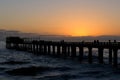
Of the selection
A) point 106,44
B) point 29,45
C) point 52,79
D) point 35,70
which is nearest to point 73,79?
point 52,79

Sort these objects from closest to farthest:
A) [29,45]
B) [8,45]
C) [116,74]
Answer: [116,74]
[29,45]
[8,45]

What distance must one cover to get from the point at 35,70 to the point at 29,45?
6760 cm

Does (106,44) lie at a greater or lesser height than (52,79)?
greater

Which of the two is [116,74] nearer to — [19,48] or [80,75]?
[80,75]

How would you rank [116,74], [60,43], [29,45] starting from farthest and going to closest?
[29,45]
[60,43]
[116,74]

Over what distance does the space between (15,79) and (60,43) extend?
4415 centimetres

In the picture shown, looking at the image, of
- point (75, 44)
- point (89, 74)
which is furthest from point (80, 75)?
point (75, 44)

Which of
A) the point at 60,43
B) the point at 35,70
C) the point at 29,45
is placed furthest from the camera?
the point at 29,45

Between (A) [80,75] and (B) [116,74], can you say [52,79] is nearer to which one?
(A) [80,75]

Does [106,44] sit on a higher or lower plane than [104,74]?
higher

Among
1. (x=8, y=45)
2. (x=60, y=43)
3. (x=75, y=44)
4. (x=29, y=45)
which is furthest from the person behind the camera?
(x=8, y=45)

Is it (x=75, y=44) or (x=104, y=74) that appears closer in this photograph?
(x=104, y=74)

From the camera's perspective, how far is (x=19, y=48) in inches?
5084

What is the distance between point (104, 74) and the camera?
50.2 meters
